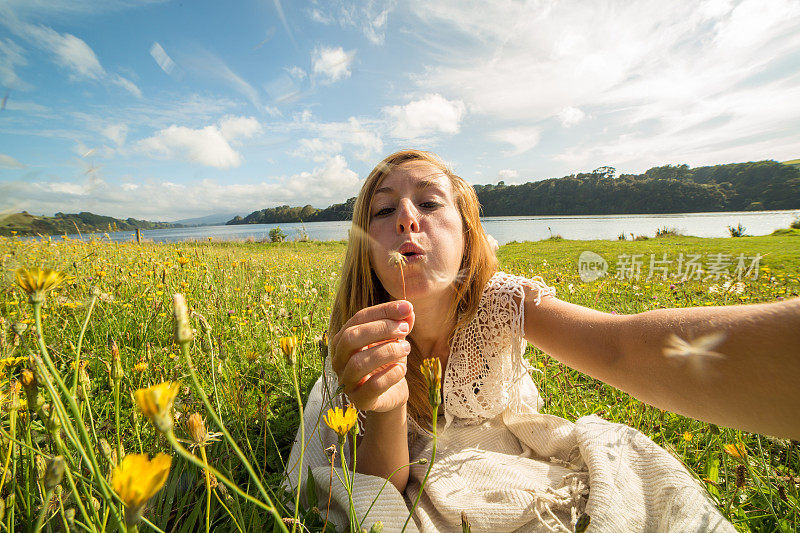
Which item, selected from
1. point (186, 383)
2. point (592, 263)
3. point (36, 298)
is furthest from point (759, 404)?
point (592, 263)

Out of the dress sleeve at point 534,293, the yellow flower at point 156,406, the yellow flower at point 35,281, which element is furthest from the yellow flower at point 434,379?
the dress sleeve at point 534,293

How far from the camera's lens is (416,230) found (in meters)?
1.42

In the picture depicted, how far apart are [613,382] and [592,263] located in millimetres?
7989

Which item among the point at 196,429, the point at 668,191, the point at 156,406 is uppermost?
the point at 668,191

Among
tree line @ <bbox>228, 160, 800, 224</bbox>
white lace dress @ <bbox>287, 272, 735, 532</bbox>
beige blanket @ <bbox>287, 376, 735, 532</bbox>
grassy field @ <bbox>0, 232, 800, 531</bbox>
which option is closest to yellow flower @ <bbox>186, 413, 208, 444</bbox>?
grassy field @ <bbox>0, 232, 800, 531</bbox>

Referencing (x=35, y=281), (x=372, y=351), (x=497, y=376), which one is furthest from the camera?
(x=497, y=376)

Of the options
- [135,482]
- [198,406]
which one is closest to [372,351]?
[135,482]

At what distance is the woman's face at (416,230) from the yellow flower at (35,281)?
2.90 ft

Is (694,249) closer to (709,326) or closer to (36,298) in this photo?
(709,326)

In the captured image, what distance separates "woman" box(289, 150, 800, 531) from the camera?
2.66ft

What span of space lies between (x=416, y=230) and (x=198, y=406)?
4.33ft

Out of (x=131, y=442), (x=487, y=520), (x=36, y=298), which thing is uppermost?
(x=36, y=298)

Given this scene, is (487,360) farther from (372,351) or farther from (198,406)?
(198,406)

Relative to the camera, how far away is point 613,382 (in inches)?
44.4
